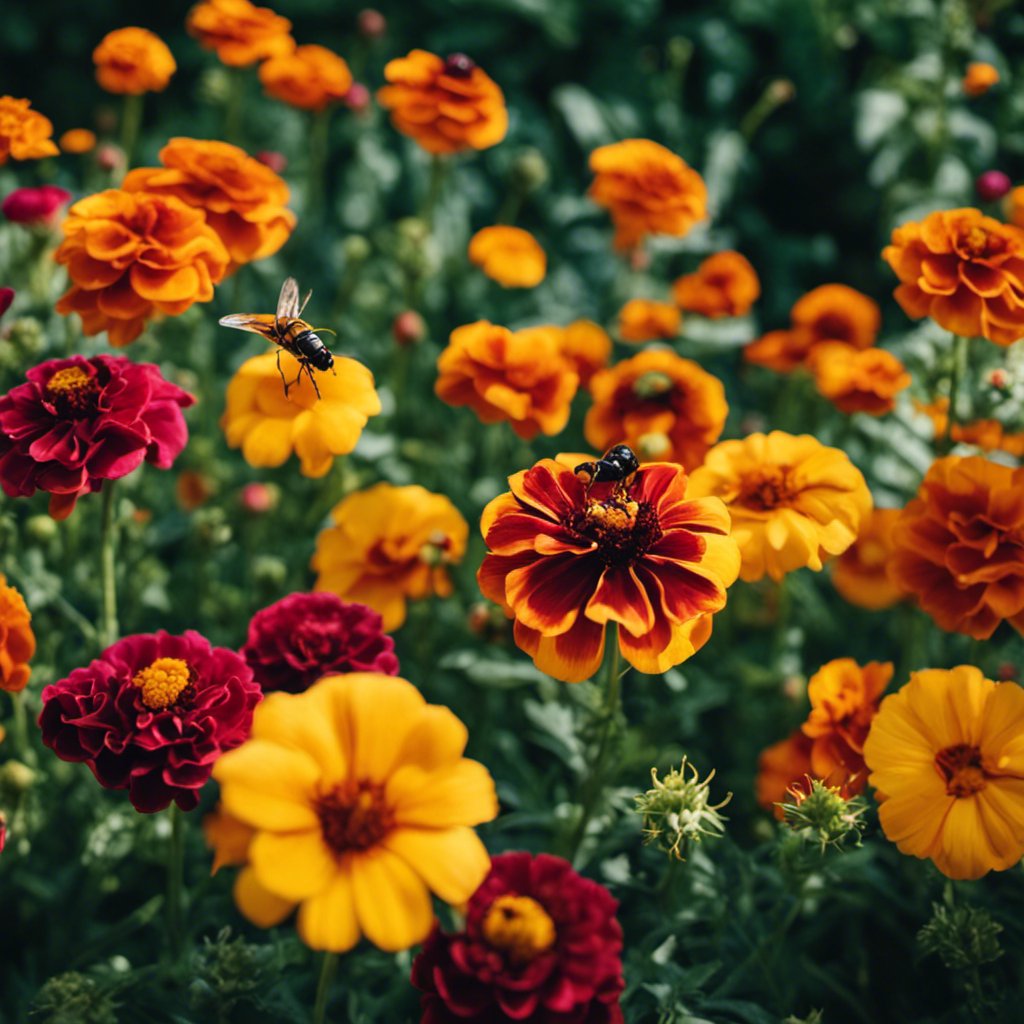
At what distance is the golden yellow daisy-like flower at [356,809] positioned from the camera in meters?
1.06

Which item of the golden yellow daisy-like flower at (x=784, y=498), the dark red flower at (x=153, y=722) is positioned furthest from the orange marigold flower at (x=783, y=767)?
the dark red flower at (x=153, y=722)

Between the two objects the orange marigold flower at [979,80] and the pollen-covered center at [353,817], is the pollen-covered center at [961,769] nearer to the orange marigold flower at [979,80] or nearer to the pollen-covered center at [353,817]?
the pollen-covered center at [353,817]

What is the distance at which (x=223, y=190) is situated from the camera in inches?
77.5

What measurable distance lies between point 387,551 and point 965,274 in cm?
128

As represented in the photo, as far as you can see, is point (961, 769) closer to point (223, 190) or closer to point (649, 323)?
point (649, 323)

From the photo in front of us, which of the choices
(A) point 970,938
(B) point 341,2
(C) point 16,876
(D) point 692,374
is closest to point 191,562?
(C) point 16,876

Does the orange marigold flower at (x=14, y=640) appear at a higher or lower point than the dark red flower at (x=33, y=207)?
lower

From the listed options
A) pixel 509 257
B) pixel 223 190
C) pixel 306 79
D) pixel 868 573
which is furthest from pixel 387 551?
pixel 306 79

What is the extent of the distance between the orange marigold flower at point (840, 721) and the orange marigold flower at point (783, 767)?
0.08 meters

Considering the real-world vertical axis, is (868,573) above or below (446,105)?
below

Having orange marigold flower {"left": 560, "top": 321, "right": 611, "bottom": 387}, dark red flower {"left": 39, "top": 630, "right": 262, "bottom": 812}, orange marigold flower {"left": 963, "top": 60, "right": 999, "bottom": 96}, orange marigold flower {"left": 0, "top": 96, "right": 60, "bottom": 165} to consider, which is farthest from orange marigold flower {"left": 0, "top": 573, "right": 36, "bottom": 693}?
orange marigold flower {"left": 963, "top": 60, "right": 999, "bottom": 96}

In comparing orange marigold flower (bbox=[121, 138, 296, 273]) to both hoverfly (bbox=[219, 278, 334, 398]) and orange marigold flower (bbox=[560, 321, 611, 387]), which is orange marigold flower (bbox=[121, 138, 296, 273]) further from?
orange marigold flower (bbox=[560, 321, 611, 387])

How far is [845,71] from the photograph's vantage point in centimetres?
411

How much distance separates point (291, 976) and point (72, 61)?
12.2 ft
